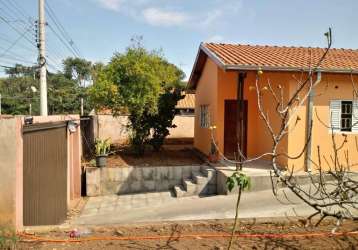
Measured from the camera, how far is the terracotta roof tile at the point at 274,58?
1048 cm

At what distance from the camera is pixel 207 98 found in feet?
47.8

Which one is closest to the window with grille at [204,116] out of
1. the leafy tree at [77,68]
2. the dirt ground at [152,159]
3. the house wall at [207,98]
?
the house wall at [207,98]

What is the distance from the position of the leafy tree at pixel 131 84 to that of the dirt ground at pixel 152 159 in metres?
1.90

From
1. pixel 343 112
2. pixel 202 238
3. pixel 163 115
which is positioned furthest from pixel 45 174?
pixel 343 112

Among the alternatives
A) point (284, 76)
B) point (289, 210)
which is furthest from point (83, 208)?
point (284, 76)

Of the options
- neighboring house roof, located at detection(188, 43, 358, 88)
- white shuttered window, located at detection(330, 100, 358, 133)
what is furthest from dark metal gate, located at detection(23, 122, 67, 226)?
white shuttered window, located at detection(330, 100, 358, 133)

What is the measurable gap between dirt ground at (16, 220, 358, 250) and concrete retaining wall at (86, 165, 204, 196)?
605cm

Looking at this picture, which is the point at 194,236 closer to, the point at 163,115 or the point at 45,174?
the point at 45,174

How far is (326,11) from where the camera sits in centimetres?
907

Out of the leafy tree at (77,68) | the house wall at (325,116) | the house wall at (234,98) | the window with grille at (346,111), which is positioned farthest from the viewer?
the leafy tree at (77,68)

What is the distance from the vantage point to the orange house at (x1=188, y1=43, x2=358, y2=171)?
10.4m

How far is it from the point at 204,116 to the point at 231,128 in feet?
7.13

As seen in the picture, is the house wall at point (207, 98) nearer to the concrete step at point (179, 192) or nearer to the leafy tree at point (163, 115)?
the leafy tree at point (163, 115)

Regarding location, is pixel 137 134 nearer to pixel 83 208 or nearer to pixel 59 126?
pixel 83 208
